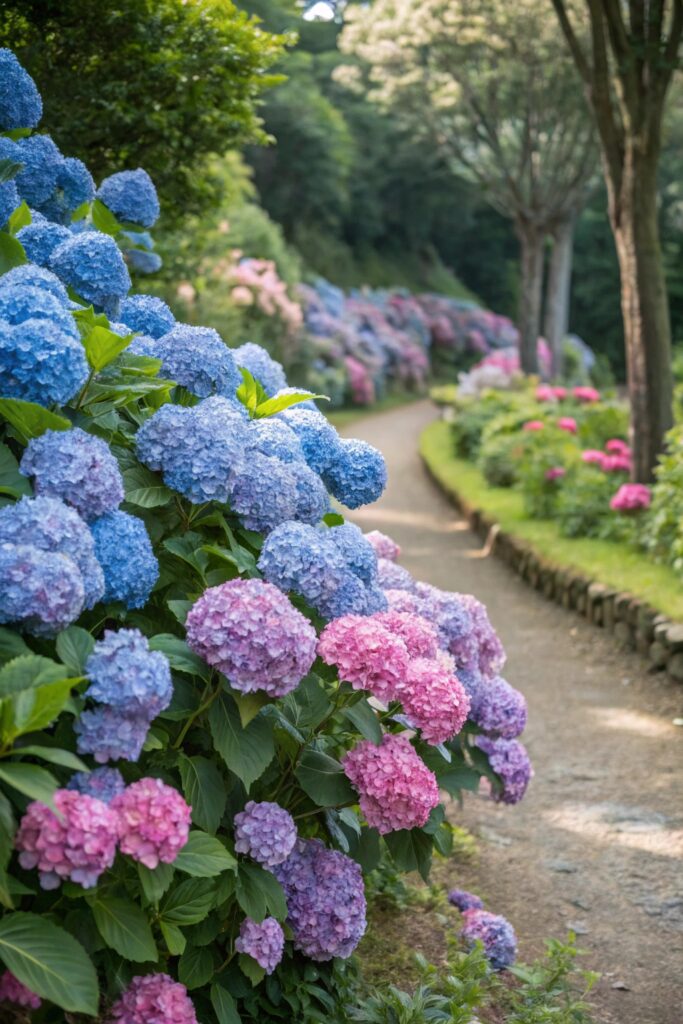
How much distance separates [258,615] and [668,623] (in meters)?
4.62

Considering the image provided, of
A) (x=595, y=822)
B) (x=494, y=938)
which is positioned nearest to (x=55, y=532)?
(x=494, y=938)

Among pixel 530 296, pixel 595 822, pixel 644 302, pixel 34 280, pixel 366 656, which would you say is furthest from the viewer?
pixel 530 296

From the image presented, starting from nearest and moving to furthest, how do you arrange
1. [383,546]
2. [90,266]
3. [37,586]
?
[37,586]
[90,266]
[383,546]

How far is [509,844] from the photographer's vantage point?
14.4ft

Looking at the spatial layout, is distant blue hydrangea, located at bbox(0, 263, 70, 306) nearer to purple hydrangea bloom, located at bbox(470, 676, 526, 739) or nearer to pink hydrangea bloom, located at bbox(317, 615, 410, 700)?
pink hydrangea bloom, located at bbox(317, 615, 410, 700)

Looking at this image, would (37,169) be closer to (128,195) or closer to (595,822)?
(128,195)

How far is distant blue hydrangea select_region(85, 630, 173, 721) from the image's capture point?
189 cm

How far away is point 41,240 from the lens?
114 inches

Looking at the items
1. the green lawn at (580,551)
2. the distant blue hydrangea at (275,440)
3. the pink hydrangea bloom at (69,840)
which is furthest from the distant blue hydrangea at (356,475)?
the green lawn at (580,551)

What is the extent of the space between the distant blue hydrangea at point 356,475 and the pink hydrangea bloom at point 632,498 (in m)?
5.80

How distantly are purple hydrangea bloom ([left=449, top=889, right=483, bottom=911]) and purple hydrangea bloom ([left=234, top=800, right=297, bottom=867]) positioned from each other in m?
1.52

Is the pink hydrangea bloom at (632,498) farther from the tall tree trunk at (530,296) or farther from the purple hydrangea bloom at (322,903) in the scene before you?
the tall tree trunk at (530,296)

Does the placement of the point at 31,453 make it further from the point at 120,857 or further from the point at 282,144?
→ the point at 282,144

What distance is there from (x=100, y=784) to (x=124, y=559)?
1.45 ft
